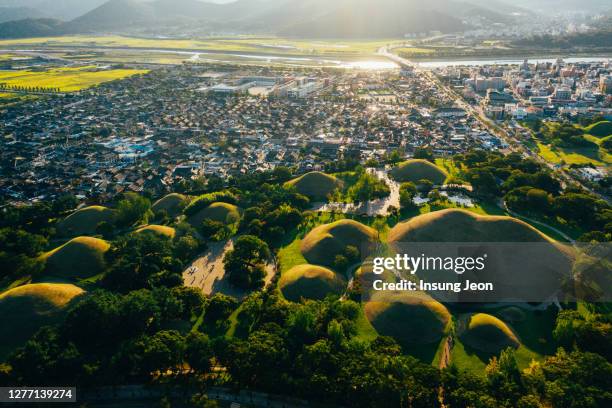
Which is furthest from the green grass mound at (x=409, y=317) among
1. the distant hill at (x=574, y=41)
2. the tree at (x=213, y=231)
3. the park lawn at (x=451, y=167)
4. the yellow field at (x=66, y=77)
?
the distant hill at (x=574, y=41)

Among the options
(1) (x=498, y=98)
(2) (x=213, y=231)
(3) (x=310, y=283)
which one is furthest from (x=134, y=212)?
(1) (x=498, y=98)

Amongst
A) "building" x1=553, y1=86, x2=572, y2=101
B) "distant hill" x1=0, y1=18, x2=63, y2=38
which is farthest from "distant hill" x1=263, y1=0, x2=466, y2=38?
"building" x1=553, y1=86, x2=572, y2=101

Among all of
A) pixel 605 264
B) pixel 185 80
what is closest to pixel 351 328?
pixel 605 264

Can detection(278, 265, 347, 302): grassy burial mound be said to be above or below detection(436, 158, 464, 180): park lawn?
below

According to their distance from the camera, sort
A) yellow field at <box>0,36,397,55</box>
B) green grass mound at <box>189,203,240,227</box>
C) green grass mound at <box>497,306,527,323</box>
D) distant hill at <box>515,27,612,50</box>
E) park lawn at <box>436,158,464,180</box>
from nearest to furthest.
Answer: green grass mound at <box>497,306,527,323</box>
green grass mound at <box>189,203,240,227</box>
park lawn at <box>436,158,464,180</box>
distant hill at <box>515,27,612,50</box>
yellow field at <box>0,36,397,55</box>

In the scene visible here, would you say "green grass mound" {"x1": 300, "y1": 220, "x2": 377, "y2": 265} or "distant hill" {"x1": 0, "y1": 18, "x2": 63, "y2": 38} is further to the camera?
"distant hill" {"x1": 0, "y1": 18, "x2": 63, "y2": 38}

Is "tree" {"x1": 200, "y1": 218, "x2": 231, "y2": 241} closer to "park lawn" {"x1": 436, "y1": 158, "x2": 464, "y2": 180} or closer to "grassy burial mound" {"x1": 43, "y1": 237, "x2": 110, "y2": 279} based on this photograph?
"grassy burial mound" {"x1": 43, "y1": 237, "x2": 110, "y2": 279}

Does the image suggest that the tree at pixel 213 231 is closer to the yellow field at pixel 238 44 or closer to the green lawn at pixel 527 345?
the green lawn at pixel 527 345

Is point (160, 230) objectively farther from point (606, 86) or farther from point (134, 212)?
point (606, 86)
